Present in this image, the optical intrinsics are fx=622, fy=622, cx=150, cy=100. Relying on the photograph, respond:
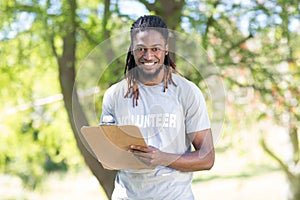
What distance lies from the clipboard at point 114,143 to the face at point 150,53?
24 cm

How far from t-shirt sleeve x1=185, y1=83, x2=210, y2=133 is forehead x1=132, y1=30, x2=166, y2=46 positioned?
18 centimetres

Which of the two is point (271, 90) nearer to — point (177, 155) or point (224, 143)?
point (224, 143)

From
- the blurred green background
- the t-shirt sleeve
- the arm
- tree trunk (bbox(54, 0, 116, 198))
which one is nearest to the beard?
the t-shirt sleeve

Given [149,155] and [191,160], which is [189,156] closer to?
[191,160]

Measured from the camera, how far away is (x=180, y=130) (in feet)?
6.41

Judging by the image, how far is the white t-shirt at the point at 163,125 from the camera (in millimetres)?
1933

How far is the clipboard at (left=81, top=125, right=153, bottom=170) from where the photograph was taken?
5.99 feet

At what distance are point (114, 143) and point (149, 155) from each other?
0.37 feet

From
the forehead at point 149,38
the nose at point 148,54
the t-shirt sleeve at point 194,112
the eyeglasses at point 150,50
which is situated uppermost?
the forehead at point 149,38

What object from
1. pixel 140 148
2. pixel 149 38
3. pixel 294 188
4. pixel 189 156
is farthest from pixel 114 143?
pixel 294 188

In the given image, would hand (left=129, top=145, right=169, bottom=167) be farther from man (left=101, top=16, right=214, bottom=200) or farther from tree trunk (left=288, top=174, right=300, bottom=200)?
tree trunk (left=288, top=174, right=300, bottom=200)

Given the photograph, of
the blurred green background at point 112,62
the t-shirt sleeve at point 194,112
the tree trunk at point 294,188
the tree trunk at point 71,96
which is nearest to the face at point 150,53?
the t-shirt sleeve at point 194,112

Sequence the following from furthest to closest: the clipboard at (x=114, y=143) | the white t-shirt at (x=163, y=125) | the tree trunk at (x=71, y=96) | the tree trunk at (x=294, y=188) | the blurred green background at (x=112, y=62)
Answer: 1. the tree trunk at (x=294, y=188)
2. the tree trunk at (x=71, y=96)
3. the blurred green background at (x=112, y=62)
4. the white t-shirt at (x=163, y=125)
5. the clipboard at (x=114, y=143)

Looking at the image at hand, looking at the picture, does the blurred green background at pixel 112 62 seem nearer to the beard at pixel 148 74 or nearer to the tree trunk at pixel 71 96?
Result: the tree trunk at pixel 71 96
